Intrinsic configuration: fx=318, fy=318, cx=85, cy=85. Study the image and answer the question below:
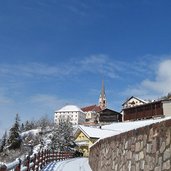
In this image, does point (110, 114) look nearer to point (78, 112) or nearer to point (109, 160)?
point (78, 112)

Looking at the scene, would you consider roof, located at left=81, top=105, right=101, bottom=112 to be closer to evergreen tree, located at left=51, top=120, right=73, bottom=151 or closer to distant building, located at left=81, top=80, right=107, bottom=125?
distant building, located at left=81, top=80, right=107, bottom=125

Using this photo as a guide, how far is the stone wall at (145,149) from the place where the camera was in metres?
5.03

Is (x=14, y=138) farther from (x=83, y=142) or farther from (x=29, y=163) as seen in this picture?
(x=29, y=163)

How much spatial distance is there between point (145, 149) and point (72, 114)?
140 metres

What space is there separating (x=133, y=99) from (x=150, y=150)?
86.7 meters

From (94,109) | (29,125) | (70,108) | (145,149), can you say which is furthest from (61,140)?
(70,108)

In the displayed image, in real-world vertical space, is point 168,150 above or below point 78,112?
below

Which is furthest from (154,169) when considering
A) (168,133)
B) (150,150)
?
(168,133)

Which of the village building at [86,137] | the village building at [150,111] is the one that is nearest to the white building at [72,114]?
the village building at [150,111]

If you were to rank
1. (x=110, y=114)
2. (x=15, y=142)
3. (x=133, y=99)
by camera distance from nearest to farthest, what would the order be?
(x=15, y=142), (x=110, y=114), (x=133, y=99)

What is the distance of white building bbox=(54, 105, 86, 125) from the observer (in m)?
143

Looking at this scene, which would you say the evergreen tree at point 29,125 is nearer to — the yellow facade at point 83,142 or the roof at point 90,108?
the roof at point 90,108

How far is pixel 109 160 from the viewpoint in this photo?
9.89m

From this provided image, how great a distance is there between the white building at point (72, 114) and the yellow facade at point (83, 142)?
85369mm
